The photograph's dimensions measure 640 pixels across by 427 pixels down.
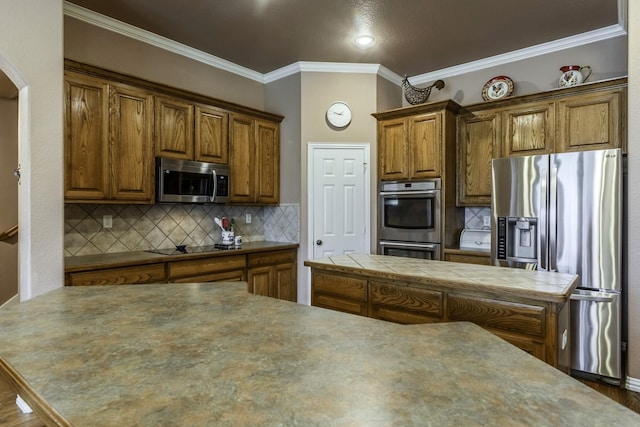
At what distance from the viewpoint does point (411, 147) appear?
157 inches

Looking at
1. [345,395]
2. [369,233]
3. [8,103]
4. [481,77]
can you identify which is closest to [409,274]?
[345,395]

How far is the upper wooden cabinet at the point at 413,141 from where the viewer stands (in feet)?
12.5

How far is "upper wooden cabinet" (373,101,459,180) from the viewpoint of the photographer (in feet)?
12.5

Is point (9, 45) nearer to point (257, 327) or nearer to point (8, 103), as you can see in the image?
point (257, 327)

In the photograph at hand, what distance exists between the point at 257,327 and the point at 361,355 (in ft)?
1.24

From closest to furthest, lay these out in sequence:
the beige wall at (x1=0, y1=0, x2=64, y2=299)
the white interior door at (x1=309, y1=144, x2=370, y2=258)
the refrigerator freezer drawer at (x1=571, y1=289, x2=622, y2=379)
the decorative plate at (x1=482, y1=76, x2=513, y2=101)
A: the beige wall at (x1=0, y1=0, x2=64, y2=299) < the refrigerator freezer drawer at (x1=571, y1=289, x2=622, y2=379) < the decorative plate at (x1=482, y1=76, x2=513, y2=101) < the white interior door at (x1=309, y1=144, x2=370, y2=258)

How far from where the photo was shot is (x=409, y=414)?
711mm

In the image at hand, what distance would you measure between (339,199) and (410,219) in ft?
2.68

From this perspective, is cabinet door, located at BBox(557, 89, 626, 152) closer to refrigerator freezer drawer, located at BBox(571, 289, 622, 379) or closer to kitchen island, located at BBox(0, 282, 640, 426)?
refrigerator freezer drawer, located at BBox(571, 289, 622, 379)

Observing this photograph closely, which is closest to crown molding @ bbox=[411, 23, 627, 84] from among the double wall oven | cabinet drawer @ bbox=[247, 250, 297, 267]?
the double wall oven

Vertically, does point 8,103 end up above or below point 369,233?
above

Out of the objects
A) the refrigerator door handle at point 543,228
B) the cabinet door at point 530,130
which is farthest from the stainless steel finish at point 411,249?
the cabinet door at point 530,130

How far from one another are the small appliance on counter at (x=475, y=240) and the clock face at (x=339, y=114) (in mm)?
1772

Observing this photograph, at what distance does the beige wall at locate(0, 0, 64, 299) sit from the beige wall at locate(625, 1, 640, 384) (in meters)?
3.76
